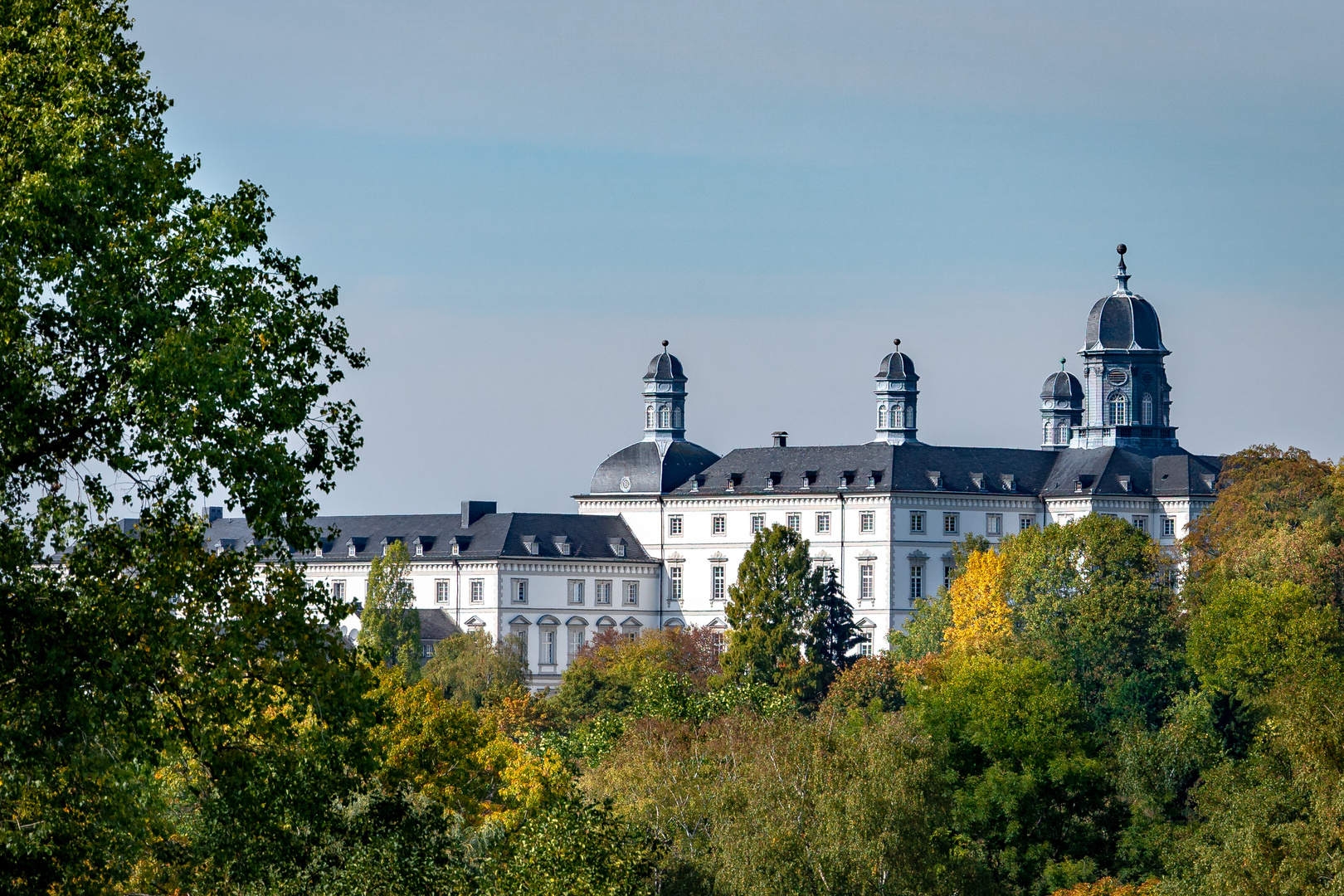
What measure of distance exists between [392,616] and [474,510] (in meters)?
36.7

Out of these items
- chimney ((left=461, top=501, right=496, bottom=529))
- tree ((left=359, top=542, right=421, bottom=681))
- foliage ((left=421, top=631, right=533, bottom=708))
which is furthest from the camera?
chimney ((left=461, top=501, right=496, bottom=529))

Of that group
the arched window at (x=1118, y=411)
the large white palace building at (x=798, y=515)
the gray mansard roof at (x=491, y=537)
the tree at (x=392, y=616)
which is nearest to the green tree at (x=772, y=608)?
the tree at (x=392, y=616)

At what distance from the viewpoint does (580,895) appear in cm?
3266

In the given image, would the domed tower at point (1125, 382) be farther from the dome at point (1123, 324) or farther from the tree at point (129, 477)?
the tree at point (129, 477)

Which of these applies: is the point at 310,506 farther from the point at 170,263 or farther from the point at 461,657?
the point at 461,657

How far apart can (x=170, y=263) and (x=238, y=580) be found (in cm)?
288

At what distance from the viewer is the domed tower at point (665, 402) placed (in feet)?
467

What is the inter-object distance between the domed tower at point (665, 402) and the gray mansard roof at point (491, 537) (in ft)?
19.8

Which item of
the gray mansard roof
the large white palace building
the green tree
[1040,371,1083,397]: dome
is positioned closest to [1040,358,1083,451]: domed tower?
[1040,371,1083,397]: dome

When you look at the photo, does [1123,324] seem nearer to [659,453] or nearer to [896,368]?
[896,368]

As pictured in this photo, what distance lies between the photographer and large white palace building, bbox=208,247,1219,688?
436ft

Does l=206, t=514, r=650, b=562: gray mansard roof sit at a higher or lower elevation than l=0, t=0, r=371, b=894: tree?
higher

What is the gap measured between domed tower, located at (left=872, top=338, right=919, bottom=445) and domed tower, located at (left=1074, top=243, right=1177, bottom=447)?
9548 mm

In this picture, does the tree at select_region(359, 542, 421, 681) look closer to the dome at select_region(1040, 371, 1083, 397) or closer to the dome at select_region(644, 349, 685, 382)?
the dome at select_region(644, 349, 685, 382)
